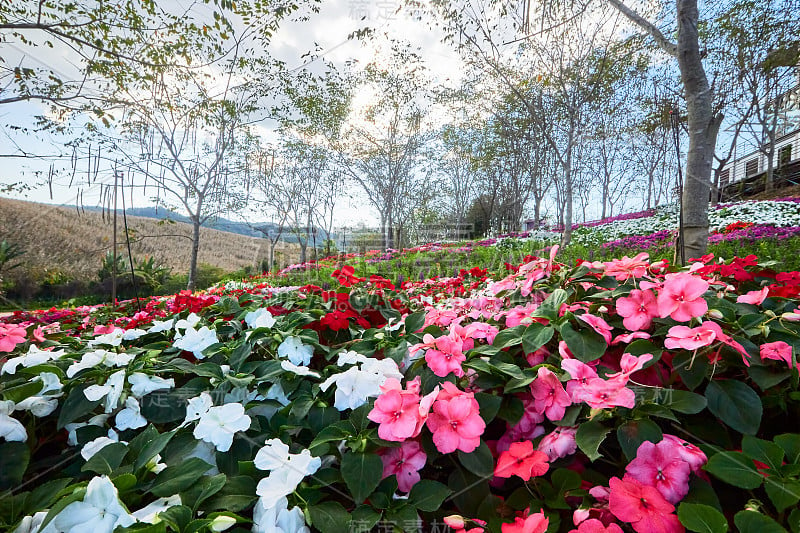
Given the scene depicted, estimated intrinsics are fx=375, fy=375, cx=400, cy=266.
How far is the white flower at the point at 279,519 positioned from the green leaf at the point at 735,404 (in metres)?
0.71

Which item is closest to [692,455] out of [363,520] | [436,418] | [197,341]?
[436,418]

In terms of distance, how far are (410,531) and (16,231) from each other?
1168 centimetres

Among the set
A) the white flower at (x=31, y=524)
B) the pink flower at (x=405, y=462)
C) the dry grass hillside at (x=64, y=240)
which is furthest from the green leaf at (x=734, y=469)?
the dry grass hillside at (x=64, y=240)

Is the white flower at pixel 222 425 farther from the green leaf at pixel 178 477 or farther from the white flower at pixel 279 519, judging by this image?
the white flower at pixel 279 519

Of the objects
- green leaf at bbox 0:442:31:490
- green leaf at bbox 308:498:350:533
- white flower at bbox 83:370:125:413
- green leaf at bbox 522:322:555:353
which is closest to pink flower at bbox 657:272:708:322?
green leaf at bbox 522:322:555:353

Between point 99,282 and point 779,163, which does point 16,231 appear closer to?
point 99,282

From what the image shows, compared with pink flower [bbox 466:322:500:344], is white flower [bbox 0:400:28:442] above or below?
below

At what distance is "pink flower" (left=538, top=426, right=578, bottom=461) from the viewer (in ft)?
2.12

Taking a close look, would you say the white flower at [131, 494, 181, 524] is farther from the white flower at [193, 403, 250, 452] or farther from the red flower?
the red flower

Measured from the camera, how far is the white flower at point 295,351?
3.33ft

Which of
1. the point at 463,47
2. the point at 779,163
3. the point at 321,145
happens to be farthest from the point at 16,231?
the point at 779,163

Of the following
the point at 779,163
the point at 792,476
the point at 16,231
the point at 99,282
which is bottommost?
the point at 99,282

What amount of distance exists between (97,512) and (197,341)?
2.04ft

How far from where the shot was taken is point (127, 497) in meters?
0.61
